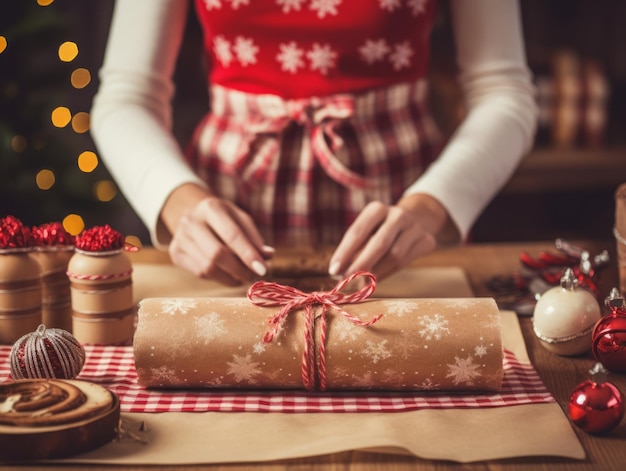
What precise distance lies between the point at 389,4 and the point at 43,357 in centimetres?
75

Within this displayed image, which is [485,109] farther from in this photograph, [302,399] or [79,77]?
[79,77]

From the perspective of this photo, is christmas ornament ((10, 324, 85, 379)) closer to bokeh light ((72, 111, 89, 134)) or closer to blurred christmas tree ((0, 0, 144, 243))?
blurred christmas tree ((0, 0, 144, 243))

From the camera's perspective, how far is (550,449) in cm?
66

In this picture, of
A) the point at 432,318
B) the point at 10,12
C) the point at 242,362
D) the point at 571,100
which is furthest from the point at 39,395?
the point at 571,100

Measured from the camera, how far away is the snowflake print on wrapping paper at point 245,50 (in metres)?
1.26

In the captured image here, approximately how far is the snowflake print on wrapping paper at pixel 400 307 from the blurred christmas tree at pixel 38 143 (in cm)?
155

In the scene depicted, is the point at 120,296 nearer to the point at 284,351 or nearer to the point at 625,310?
the point at 284,351

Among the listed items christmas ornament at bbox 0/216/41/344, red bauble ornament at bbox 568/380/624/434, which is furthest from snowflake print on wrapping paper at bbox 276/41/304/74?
red bauble ornament at bbox 568/380/624/434

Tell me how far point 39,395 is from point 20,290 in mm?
244

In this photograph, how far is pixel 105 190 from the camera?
236cm

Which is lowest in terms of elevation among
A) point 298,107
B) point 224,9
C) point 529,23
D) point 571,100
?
point 571,100

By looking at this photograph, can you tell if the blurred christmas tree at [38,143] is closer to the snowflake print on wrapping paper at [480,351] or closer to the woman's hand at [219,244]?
the woman's hand at [219,244]

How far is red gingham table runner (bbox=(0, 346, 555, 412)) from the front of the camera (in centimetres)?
75

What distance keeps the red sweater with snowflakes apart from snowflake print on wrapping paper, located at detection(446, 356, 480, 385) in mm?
617
